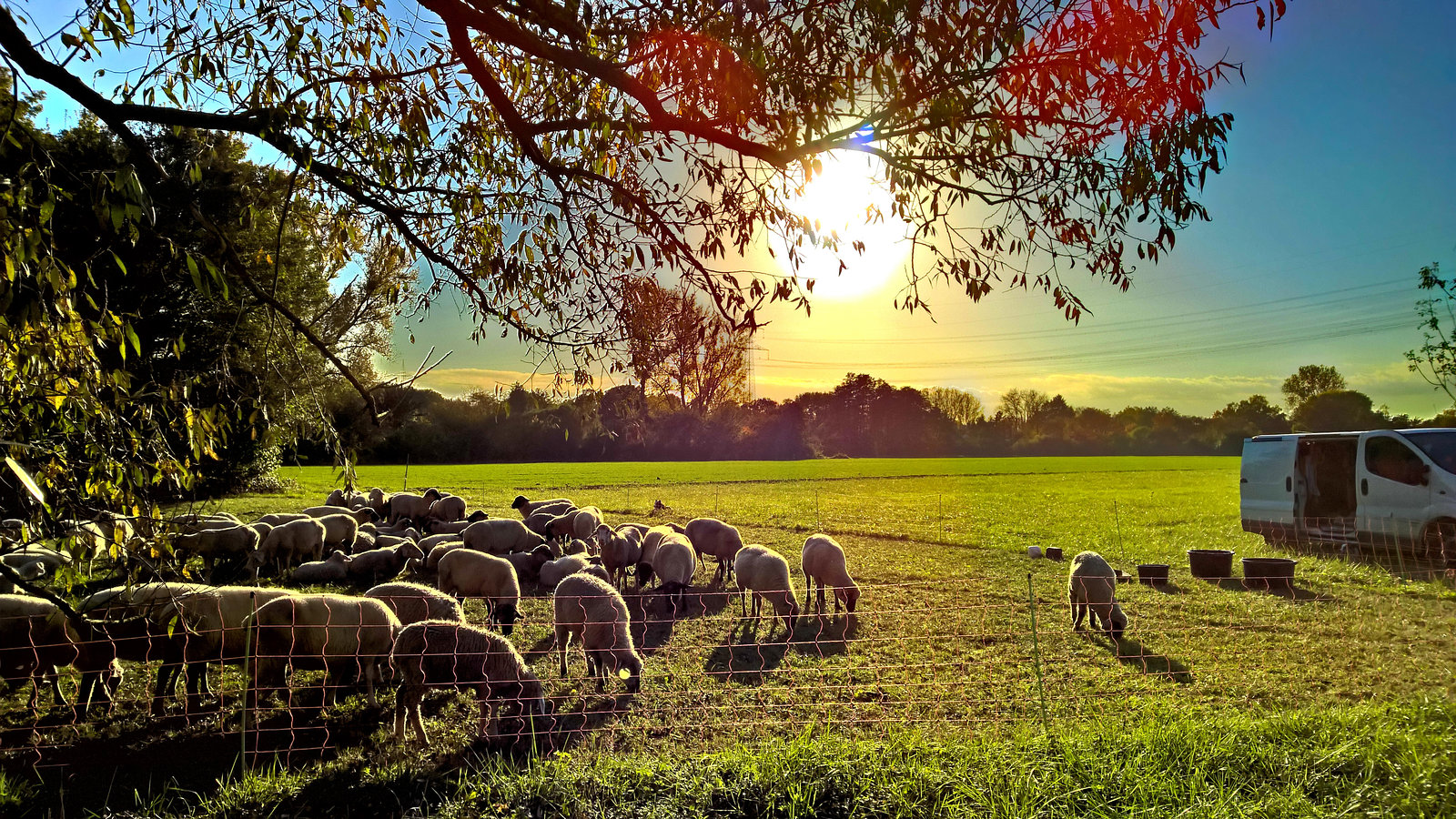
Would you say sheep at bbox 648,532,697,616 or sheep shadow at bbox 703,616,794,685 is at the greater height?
sheep at bbox 648,532,697,616

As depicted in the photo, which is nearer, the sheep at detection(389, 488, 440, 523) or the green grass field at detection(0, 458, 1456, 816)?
the green grass field at detection(0, 458, 1456, 816)

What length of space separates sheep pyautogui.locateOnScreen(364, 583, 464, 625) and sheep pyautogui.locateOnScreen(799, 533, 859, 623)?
4.55 m

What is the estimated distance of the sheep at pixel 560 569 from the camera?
10.2 meters

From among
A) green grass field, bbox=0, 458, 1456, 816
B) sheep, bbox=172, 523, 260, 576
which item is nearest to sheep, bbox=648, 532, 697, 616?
green grass field, bbox=0, 458, 1456, 816

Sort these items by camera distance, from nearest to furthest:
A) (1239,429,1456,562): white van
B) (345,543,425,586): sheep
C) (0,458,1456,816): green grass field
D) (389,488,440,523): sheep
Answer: (0,458,1456,816): green grass field → (345,543,425,586): sheep → (1239,429,1456,562): white van → (389,488,440,523): sheep

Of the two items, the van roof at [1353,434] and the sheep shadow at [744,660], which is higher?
the van roof at [1353,434]

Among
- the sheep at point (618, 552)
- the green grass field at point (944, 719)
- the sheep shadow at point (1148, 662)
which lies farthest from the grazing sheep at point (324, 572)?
the sheep shadow at point (1148, 662)

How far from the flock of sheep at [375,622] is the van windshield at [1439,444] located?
Result: 11.1m

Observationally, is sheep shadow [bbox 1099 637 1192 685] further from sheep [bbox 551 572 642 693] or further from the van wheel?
the van wheel

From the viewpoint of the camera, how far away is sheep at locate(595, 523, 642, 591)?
11.8 metres

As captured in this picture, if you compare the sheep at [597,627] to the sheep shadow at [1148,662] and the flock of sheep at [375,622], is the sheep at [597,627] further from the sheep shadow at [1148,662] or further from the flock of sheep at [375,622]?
the sheep shadow at [1148,662]

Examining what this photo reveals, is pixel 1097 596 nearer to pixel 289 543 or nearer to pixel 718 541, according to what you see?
pixel 718 541

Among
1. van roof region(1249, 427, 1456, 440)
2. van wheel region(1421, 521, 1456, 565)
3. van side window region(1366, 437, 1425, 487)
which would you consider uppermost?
van roof region(1249, 427, 1456, 440)

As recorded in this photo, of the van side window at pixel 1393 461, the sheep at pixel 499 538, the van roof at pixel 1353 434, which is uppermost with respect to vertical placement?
the van roof at pixel 1353 434
